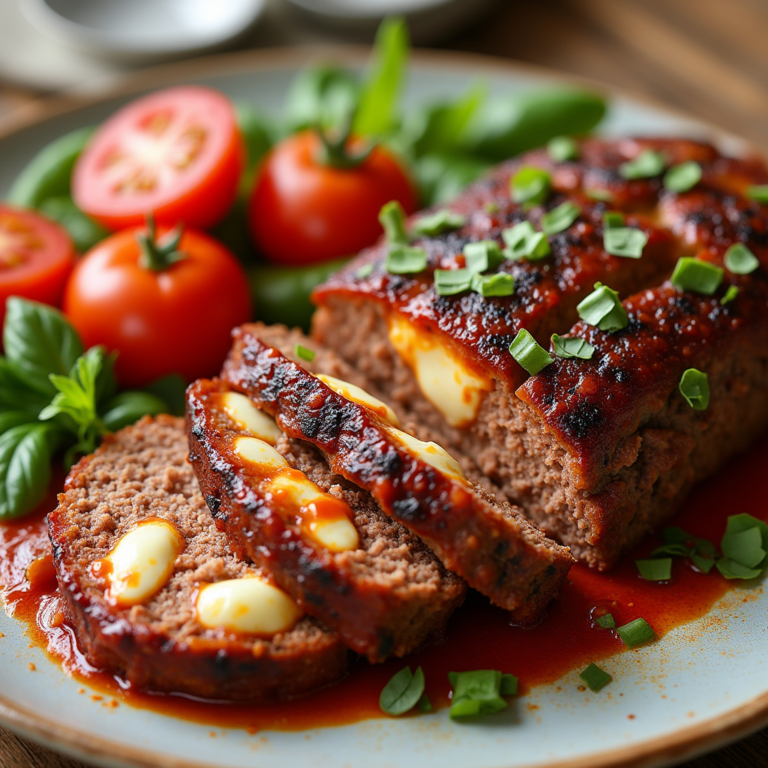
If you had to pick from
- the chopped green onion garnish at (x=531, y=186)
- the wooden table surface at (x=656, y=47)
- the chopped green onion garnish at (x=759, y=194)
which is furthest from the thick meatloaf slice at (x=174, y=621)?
the wooden table surface at (x=656, y=47)

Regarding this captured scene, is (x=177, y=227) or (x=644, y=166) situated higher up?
(x=644, y=166)

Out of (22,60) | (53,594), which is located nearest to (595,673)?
(53,594)

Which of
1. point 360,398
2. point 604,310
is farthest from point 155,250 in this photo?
point 604,310

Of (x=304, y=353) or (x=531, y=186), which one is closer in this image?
(x=304, y=353)

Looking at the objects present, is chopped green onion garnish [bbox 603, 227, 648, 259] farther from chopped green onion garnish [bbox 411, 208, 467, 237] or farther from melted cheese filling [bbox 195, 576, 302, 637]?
melted cheese filling [bbox 195, 576, 302, 637]

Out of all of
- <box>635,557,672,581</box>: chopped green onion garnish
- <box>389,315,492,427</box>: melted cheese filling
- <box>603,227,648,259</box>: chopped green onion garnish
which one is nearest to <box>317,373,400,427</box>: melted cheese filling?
<box>389,315,492,427</box>: melted cheese filling

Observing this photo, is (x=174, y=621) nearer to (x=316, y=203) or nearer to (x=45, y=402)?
(x=45, y=402)

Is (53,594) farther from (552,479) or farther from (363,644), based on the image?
(552,479)
